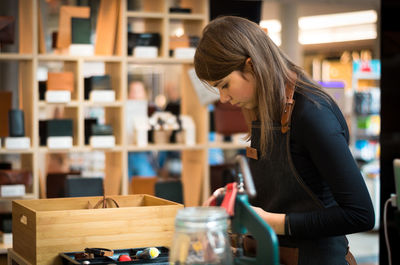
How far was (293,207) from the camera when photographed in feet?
5.41

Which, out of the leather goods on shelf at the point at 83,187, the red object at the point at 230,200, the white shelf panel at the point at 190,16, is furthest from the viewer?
the white shelf panel at the point at 190,16

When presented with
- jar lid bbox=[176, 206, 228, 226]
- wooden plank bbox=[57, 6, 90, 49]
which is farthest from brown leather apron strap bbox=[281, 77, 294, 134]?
wooden plank bbox=[57, 6, 90, 49]

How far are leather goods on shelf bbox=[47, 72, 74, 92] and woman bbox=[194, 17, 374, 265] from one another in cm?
290

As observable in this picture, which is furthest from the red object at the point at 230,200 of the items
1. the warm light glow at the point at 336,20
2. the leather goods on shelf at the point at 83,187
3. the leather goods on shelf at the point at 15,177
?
the warm light glow at the point at 336,20

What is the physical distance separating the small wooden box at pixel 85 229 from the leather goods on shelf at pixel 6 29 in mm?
2426

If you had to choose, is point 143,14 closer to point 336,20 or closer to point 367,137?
point 367,137

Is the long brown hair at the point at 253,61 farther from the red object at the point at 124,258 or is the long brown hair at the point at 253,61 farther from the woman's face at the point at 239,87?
the red object at the point at 124,258

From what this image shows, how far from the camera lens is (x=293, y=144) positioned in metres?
1.61

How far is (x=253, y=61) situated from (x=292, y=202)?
1.35ft

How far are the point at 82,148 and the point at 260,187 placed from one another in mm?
2906

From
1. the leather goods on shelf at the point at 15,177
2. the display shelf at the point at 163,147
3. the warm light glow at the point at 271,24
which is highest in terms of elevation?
the warm light glow at the point at 271,24

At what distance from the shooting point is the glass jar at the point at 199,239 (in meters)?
1.27

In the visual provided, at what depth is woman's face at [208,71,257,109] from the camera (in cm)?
162

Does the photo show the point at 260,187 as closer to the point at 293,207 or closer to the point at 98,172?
the point at 293,207
